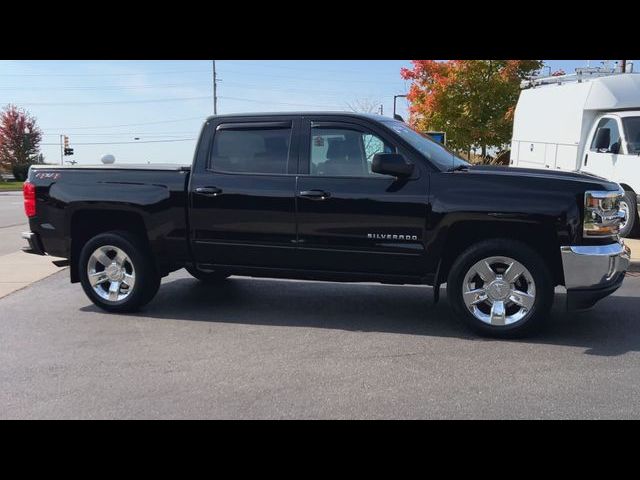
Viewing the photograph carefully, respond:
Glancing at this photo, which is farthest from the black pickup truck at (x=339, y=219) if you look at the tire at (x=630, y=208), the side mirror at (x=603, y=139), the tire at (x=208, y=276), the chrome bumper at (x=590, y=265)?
the side mirror at (x=603, y=139)

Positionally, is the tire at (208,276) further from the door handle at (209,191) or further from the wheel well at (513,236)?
the wheel well at (513,236)

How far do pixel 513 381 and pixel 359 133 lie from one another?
265 cm

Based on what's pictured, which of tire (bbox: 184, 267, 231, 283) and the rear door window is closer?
the rear door window

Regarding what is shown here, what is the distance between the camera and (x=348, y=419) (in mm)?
3857

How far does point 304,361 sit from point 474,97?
17.7 m

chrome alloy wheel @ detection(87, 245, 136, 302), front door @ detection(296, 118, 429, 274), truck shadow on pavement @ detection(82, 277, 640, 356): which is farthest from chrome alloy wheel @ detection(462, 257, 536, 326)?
chrome alloy wheel @ detection(87, 245, 136, 302)

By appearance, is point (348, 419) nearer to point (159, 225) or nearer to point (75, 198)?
point (159, 225)

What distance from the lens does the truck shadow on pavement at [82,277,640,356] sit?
5633mm

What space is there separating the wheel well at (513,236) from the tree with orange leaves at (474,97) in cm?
1592

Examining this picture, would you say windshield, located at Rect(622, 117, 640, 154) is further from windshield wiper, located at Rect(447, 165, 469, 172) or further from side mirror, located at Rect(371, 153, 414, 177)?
side mirror, located at Rect(371, 153, 414, 177)

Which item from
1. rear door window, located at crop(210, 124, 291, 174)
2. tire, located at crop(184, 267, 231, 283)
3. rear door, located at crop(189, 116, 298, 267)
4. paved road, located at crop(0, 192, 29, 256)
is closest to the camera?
rear door, located at crop(189, 116, 298, 267)

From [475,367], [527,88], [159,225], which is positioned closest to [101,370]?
[159,225]

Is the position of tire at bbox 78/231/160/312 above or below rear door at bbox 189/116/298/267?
below

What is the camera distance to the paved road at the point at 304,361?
13.4ft
